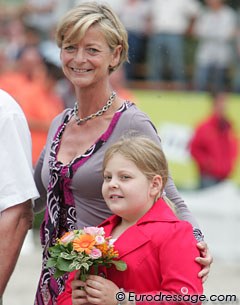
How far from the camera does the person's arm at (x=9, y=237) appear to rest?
3.60 meters

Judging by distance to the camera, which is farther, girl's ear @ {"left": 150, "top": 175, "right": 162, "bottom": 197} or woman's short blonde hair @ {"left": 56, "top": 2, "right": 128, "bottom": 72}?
woman's short blonde hair @ {"left": 56, "top": 2, "right": 128, "bottom": 72}

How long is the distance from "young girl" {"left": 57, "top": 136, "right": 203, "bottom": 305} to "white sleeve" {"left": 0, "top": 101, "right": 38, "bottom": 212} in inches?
14.0

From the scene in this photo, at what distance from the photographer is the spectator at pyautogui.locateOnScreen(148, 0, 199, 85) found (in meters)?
11.4

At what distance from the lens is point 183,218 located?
3.65 metres

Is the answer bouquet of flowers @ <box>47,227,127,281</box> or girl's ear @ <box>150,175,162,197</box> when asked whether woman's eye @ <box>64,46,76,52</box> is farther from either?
bouquet of flowers @ <box>47,227,127,281</box>

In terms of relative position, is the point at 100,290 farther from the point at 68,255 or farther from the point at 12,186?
the point at 12,186

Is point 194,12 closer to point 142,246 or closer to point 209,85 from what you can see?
point 209,85

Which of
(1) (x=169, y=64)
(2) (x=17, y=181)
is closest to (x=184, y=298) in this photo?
(2) (x=17, y=181)

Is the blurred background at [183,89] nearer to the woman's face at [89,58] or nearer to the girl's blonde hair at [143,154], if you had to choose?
the woman's face at [89,58]

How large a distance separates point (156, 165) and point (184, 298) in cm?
50

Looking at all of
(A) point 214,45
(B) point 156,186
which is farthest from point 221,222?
(B) point 156,186

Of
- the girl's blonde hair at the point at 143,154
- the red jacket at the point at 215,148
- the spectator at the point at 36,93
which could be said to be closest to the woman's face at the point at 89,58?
the girl's blonde hair at the point at 143,154

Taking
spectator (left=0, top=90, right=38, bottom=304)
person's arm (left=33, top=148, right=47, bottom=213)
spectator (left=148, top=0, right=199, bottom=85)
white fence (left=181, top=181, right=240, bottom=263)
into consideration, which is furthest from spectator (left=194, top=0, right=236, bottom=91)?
spectator (left=0, top=90, right=38, bottom=304)

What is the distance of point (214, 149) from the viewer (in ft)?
35.4
